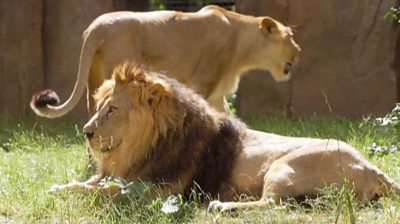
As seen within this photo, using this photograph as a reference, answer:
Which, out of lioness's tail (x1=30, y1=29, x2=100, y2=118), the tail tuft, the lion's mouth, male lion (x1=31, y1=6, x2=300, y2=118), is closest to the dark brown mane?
the lion's mouth

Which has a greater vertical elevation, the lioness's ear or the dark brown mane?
the dark brown mane

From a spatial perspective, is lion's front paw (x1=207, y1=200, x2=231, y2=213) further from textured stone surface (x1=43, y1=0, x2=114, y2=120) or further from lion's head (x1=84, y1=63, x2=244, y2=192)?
textured stone surface (x1=43, y1=0, x2=114, y2=120)

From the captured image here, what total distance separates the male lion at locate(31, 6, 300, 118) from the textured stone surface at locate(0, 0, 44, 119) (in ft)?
8.60

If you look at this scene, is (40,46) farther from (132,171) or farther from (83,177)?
(132,171)

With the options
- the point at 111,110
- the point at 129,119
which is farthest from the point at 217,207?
the point at 111,110

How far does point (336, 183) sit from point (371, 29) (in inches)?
233

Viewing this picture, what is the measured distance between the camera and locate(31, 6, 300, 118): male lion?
7.08m

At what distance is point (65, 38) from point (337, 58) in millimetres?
3004

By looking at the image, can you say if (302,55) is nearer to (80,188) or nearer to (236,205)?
(80,188)

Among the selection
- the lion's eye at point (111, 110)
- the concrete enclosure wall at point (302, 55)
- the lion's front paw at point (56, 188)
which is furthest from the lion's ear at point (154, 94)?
the concrete enclosure wall at point (302, 55)

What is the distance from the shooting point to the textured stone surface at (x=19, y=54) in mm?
10172

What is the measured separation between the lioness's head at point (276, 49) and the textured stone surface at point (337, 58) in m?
1.21

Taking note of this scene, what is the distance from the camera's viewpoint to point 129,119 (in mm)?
4641

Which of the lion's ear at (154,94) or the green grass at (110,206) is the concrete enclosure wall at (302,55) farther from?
the lion's ear at (154,94)
